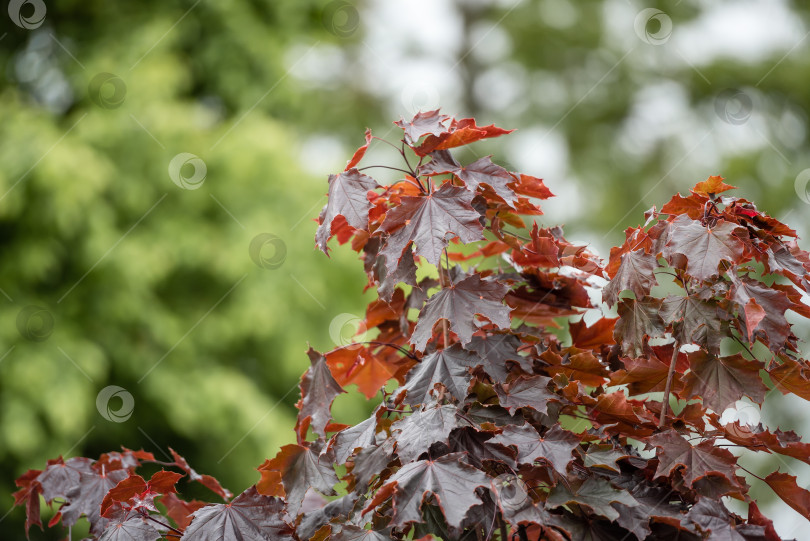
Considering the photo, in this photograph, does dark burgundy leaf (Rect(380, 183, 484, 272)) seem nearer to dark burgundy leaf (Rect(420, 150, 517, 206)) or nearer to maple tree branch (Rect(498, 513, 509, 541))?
dark burgundy leaf (Rect(420, 150, 517, 206))

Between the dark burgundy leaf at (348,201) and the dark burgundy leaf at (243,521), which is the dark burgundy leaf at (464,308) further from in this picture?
the dark burgundy leaf at (243,521)

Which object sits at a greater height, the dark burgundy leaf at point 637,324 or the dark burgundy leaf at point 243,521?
the dark burgundy leaf at point 637,324

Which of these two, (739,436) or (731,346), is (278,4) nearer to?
(731,346)

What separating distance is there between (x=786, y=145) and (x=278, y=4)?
209 inches

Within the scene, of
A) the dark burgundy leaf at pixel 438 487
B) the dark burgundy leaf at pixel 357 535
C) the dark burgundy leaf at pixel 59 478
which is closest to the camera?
the dark burgundy leaf at pixel 438 487

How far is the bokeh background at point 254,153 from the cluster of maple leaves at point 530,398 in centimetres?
312

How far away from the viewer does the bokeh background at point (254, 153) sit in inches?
205

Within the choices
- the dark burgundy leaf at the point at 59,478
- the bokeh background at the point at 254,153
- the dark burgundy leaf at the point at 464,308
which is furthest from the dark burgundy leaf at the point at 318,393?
the bokeh background at the point at 254,153

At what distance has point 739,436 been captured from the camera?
1169 mm

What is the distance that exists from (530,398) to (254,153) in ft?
17.2

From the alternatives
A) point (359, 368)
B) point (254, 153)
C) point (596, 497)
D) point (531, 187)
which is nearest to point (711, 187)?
point (531, 187)

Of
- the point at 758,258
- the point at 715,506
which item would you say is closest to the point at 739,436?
the point at 715,506

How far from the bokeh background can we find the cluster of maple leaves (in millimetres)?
3125

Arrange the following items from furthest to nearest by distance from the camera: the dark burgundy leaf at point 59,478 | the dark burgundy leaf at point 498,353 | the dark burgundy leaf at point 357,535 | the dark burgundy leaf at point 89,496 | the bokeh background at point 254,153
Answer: the bokeh background at point 254,153 < the dark burgundy leaf at point 59,478 < the dark burgundy leaf at point 89,496 < the dark burgundy leaf at point 498,353 < the dark burgundy leaf at point 357,535
